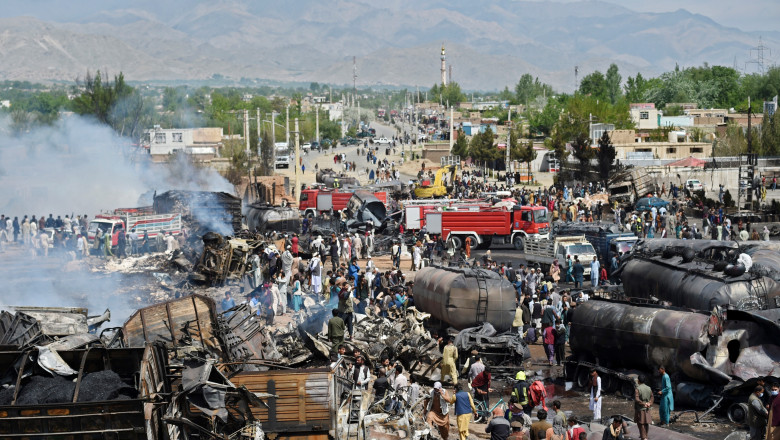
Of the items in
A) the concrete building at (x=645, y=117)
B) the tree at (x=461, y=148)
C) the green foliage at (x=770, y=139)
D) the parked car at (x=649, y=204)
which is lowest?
the parked car at (x=649, y=204)

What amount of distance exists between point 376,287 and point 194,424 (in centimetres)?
1746

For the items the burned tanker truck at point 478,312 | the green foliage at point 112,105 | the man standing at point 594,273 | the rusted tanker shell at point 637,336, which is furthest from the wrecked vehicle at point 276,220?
the green foliage at point 112,105

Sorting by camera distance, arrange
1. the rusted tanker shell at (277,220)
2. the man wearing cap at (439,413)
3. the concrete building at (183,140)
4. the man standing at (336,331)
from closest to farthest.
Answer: the man wearing cap at (439,413), the man standing at (336,331), the rusted tanker shell at (277,220), the concrete building at (183,140)

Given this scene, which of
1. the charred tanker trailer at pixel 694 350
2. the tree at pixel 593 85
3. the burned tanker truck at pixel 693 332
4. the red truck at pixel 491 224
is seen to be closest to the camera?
the charred tanker trailer at pixel 694 350

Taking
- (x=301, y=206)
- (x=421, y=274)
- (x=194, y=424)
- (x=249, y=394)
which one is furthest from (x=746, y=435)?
(x=301, y=206)

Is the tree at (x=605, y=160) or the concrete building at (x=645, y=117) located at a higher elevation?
the concrete building at (x=645, y=117)

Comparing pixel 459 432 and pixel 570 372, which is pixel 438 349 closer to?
pixel 570 372

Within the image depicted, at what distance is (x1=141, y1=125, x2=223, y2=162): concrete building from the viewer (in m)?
83.4

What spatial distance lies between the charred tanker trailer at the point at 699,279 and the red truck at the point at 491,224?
11.4m

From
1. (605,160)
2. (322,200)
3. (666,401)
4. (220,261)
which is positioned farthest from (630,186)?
(666,401)

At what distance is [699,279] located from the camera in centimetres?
2084

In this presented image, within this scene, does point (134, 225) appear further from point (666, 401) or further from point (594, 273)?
point (666, 401)

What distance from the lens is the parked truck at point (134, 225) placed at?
120 ft

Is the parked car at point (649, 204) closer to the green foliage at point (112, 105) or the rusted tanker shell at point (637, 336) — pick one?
the rusted tanker shell at point (637, 336)
